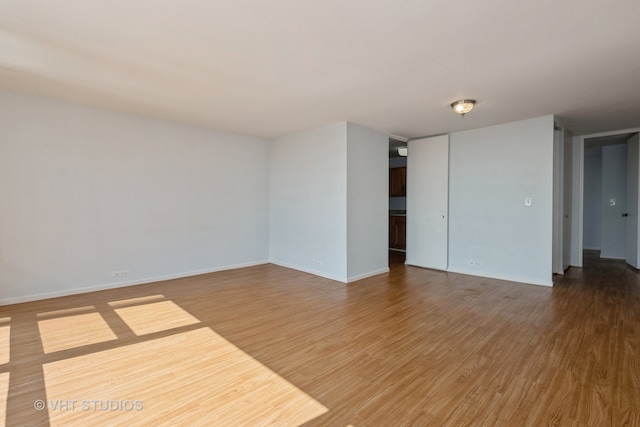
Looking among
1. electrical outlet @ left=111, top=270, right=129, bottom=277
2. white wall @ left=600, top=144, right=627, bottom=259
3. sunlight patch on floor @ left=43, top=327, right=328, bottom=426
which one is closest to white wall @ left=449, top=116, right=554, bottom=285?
white wall @ left=600, top=144, right=627, bottom=259

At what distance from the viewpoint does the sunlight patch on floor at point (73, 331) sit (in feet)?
8.69

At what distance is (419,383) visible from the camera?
6.86ft

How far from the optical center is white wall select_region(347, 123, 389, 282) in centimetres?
478

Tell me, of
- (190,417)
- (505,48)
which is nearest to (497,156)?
(505,48)

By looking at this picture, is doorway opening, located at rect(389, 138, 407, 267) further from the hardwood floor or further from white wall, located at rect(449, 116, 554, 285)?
the hardwood floor

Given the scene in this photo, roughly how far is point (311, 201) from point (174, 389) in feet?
12.1

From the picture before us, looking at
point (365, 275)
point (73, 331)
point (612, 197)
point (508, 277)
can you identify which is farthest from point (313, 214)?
point (612, 197)

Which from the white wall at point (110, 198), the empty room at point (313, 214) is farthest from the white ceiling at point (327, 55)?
the white wall at point (110, 198)

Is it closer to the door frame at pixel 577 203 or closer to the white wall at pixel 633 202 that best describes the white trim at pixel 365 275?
the door frame at pixel 577 203

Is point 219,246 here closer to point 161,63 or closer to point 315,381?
point 161,63

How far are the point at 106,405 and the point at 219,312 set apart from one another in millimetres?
1610

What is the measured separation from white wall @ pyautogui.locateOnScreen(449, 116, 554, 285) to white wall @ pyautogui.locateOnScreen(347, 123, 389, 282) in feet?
4.21

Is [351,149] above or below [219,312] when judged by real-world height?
above

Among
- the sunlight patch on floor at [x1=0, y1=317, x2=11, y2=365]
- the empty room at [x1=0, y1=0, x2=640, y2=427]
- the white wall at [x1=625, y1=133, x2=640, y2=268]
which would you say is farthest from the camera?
the white wall at [x1=625, y1=133, x2=640, y2=268]
